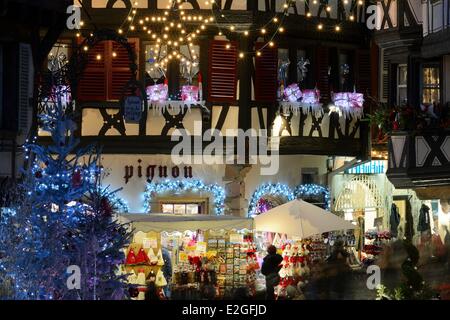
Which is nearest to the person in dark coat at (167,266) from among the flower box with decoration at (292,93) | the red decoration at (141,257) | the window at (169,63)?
the red decoration at (141,257)

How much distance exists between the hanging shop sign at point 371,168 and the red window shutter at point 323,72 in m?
4.64

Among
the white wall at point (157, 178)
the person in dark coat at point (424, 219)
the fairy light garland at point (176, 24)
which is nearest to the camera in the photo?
the fairy light garland at point (176, 24)

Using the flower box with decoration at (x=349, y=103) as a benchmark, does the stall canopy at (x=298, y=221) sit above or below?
below

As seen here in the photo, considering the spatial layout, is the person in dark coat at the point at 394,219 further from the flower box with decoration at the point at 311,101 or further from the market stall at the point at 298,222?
the market stall at the point at 298,222

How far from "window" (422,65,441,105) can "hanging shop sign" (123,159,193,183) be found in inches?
262

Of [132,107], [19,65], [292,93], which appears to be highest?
[292,93]

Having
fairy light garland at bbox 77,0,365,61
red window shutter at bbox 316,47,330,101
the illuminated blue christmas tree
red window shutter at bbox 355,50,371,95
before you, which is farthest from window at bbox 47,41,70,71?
the illuminated blue christmas tree

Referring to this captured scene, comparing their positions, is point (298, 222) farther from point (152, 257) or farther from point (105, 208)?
point (105, 208)

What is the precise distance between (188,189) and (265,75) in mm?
3600

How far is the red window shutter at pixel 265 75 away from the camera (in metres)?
34.2

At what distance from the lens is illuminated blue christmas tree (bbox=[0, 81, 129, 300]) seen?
1855 cm

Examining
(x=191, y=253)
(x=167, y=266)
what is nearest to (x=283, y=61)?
(x=191, y=253)

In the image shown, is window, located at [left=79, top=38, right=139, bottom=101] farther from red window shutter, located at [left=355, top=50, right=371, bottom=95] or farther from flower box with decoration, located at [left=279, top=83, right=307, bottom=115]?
red window shutter, located at [left=355, top=50, right=371, bottom=95]

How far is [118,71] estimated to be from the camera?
33812 millimetres
